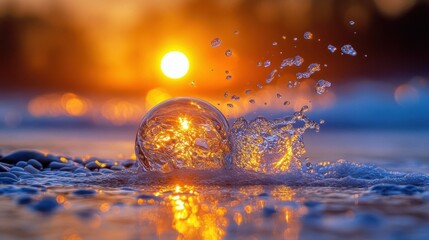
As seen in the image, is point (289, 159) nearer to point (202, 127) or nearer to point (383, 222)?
point (202, 127)

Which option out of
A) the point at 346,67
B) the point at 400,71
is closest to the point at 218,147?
the point at 346,67

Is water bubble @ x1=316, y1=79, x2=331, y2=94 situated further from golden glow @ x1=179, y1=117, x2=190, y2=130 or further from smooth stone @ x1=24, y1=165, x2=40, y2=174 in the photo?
smooth stone @ x1=24, y1=165, x2=40, y2=174

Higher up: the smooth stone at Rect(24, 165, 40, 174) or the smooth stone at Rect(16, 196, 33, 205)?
the smooth stone at Rect(24, 165, 40, 174)

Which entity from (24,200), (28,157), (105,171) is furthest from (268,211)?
(28,157)

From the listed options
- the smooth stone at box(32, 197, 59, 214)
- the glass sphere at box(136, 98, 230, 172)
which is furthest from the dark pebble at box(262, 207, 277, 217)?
the glass sphere at box(136, 98, 230, 172)

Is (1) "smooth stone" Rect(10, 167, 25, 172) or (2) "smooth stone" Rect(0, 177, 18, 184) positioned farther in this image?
(1) "smooth stone" Rect(10, 167, 25, 172)
